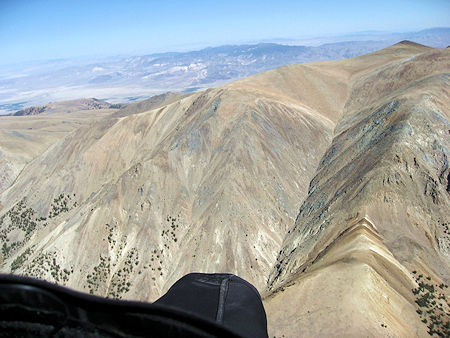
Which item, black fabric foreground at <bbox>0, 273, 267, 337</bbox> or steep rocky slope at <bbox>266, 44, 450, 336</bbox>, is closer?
black fabric foreground at <bbox>0, 273, 267, 337</bbox>

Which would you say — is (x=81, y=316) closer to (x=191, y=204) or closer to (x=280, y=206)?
(x=280, y=206)

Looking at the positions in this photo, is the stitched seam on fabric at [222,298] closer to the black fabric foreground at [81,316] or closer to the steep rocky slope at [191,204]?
the black fabric foreground at [81,316]

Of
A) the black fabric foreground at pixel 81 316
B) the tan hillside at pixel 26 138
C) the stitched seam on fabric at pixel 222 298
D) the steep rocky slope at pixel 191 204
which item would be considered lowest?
the tan hillside at pixel 26 138

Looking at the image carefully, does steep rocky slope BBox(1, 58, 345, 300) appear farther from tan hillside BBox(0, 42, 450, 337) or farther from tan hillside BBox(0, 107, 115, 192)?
tan hillside BBox(0, 107, 115, 192)

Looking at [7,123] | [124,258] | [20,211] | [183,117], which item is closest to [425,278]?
[124,258]

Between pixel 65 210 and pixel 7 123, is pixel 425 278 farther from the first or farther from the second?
pixel 7 123

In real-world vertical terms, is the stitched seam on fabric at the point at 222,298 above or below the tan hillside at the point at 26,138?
above

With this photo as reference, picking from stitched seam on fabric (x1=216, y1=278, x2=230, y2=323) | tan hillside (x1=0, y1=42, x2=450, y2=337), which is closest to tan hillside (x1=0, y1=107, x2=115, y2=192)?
tan hillside (x1=0, y1=42, x2=450, y2=337)

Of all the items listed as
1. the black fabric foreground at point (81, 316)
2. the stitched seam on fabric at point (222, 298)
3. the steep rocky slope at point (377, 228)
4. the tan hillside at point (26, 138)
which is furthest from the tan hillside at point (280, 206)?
the tan hillside at point (26, 138)
